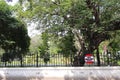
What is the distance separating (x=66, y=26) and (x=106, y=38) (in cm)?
243

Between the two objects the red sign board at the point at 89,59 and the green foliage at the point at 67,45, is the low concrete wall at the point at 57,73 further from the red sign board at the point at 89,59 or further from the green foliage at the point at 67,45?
the green foliage at the point at 67,45

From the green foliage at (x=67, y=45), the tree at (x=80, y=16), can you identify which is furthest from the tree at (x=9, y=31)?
the tree at (x=80, y=16)

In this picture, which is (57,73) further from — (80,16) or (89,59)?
(80,16)

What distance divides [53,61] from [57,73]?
1.21 metres

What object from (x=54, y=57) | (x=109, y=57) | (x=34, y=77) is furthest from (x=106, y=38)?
(x=34, y=77)

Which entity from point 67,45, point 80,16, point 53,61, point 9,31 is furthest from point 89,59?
point 9,31

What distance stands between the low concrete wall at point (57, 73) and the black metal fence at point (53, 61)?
0.89 meters

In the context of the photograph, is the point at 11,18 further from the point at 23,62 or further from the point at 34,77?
the point at 34,77

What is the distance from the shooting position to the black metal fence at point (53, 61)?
1187 cm

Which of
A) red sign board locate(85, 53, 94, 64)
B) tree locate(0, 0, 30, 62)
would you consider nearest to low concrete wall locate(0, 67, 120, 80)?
red sign board locate(85, 53, 94, 64)

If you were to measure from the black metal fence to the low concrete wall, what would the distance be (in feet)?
2.91

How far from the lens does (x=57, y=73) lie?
36.2 feet

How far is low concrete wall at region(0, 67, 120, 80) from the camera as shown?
11.0 m

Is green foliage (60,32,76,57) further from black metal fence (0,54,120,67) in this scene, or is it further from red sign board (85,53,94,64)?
red sign board (85,53,94,64)
